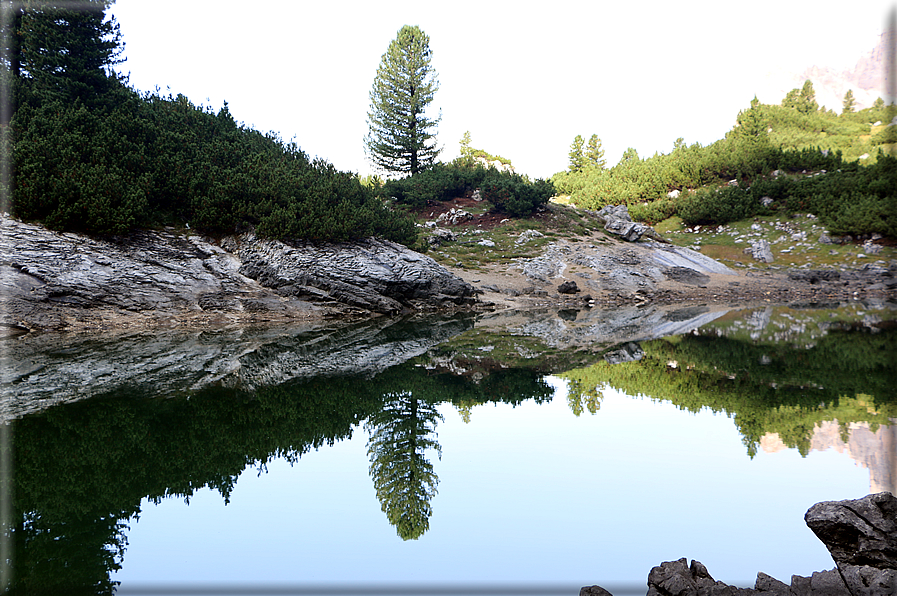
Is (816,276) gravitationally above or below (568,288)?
above

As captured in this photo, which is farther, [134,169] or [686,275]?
[686,275]

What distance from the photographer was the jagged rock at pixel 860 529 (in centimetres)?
357

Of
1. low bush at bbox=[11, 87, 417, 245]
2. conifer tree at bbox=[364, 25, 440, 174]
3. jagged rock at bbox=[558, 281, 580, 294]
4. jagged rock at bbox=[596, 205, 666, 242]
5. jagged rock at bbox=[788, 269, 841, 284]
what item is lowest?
jagged rock at bbox=[558, 281, 580, 294]

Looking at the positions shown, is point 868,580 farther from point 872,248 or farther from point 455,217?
point 872,248

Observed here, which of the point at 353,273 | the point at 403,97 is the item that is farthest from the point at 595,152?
the point at 353,273

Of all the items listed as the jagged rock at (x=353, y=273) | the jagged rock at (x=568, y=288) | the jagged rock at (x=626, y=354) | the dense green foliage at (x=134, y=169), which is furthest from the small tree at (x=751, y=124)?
the jagged rock at (x=626, y=354)

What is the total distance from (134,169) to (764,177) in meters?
51.2

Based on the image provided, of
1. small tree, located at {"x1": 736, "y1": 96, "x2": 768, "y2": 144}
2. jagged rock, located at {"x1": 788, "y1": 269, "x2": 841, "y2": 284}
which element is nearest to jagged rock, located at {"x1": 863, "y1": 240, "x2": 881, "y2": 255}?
jagged rock, located at {"x1": 788, "y1": 269, "x2": 841, "y2": 284}

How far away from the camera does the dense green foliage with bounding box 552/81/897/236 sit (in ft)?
132

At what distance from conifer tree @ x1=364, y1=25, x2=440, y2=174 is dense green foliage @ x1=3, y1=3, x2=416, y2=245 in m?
23.8

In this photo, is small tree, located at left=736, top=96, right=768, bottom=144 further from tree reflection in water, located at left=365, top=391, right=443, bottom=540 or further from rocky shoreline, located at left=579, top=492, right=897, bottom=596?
rocky shoreline, located at left=579, top=492, right=897, bottom=596

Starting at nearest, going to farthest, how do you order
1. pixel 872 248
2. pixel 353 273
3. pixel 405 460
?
1. pixel 405 460
2. pixel 353 273
3. pixel 872 248

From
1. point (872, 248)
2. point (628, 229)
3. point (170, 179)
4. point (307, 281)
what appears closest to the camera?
point (170, 179)

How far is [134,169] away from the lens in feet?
70.3
